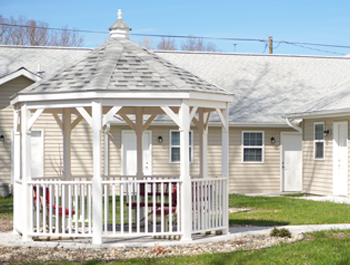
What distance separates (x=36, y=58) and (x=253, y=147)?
30.1ft

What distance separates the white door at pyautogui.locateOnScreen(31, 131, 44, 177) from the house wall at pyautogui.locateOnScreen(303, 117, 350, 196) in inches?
350

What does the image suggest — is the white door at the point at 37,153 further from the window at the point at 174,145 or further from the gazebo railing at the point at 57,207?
the gazebo railing at the point at 57,207

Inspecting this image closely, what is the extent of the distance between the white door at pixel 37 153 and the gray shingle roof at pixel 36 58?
2880mm

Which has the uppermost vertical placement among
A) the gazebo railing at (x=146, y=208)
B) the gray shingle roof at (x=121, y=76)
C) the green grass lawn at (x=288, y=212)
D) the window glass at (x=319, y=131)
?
the gray shingle roof at (x=121, y=76)

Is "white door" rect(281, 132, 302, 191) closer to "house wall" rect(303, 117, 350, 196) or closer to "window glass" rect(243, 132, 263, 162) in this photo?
"window glass" rect(243, 132, 263, 162)

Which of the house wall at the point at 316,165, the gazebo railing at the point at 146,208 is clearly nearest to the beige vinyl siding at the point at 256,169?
the house wall at the point at 316,165

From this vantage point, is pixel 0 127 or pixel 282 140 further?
pixel 282 140

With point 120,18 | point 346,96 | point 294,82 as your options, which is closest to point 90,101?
point 120,18

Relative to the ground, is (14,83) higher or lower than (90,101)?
higher

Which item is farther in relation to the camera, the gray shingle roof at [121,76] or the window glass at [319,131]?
the window glass at [319,131]

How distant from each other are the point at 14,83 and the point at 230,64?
944 cm

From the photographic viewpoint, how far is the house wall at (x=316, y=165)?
55.1 feet

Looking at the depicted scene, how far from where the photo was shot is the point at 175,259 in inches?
296

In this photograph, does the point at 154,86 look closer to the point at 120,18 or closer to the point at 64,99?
the point at 64,99
